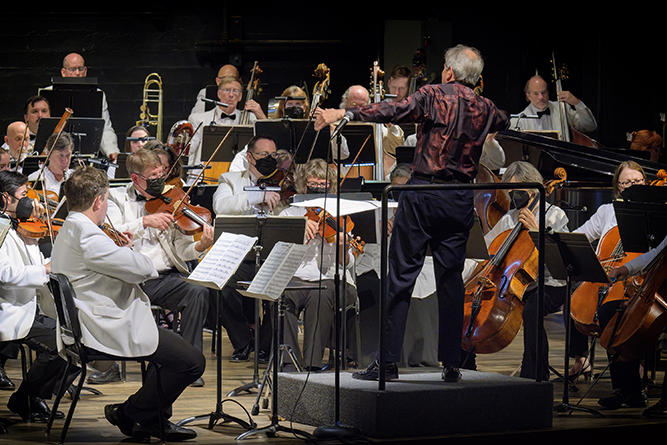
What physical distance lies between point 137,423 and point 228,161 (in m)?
2.92

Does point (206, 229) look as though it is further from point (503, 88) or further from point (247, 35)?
point (247, 35)

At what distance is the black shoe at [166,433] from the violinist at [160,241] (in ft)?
3.43

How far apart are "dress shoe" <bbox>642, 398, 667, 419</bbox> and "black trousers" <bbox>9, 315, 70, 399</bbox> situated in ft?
7.98

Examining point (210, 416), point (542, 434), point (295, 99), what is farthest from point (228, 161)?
point (542, 434)

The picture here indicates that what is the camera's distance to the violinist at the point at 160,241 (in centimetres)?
455

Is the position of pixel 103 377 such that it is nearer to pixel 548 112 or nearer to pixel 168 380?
pixel 168 380

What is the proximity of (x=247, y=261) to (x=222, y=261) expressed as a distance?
1.75 metres

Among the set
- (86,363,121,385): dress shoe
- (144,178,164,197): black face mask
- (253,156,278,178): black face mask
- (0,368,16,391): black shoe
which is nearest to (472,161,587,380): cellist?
(253,156,278,178): black face mask

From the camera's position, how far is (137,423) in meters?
3.46

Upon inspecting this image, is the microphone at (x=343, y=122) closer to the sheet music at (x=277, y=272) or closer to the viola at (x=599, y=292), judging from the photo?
the sheet music at (x=277, y=272)

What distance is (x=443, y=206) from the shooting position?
336 cm

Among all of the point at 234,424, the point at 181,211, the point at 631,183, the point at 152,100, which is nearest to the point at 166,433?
the point at 234,424

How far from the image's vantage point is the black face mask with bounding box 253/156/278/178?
16.3ft

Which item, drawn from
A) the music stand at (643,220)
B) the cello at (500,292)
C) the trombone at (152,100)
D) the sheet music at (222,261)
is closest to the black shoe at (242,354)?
the cello at (500,292)
